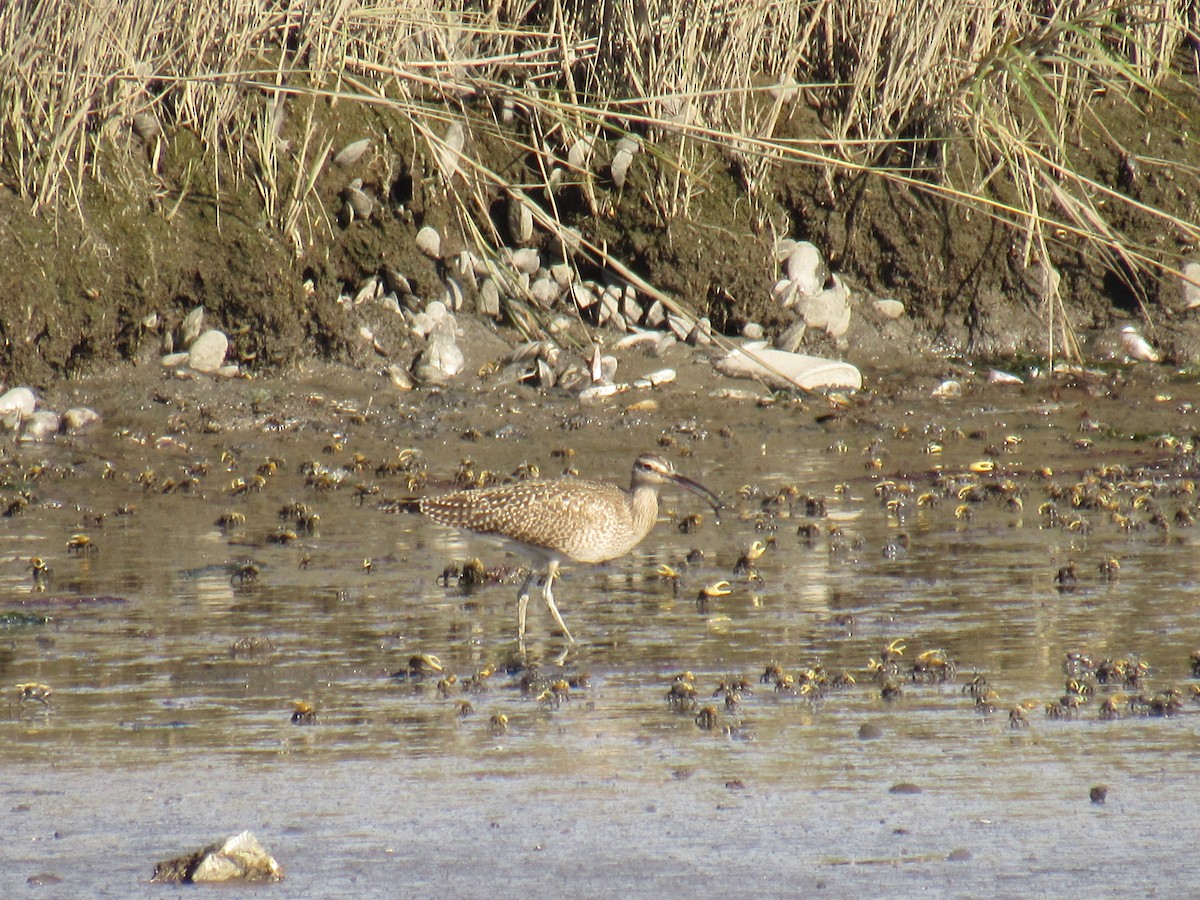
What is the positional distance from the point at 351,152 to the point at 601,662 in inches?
266

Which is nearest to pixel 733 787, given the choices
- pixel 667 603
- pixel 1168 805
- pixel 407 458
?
pixel 1168 805

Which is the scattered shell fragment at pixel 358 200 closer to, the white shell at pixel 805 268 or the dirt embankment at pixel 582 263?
the dirt embankment at pixel 582 263

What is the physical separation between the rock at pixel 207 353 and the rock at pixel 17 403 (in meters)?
1.17

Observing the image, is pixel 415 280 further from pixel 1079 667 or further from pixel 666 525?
pixel 1079 667

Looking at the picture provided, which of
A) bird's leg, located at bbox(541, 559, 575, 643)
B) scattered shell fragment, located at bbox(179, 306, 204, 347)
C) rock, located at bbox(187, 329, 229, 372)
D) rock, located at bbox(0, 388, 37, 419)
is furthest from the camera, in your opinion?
scattered shell fragment, located at bbox(179, 306, 204, 347)

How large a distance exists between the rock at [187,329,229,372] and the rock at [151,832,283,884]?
791cm

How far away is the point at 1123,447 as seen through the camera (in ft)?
38.8

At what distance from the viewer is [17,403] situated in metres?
11.6

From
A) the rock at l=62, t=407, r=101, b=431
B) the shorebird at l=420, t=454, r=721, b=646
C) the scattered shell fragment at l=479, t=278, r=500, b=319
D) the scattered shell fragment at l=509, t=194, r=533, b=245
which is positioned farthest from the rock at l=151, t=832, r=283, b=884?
the scattered shell fragment at l=509, t=194, r=533, b=245

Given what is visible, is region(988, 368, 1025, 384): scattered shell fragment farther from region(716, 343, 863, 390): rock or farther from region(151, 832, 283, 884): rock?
region(151, 832, 283, 884): rock

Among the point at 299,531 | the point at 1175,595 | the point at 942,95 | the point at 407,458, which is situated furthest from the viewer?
the point at 942,95

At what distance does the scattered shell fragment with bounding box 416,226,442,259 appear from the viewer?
13250mm

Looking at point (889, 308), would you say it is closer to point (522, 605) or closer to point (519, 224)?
point (519, 224)

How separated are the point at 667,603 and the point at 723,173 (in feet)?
20.8
